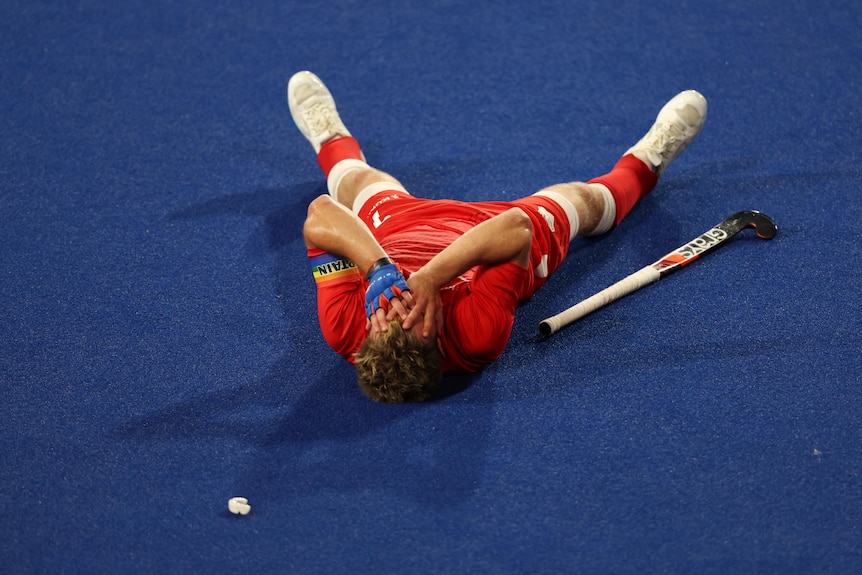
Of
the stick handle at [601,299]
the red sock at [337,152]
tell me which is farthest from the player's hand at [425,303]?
the red sock at [337,152]

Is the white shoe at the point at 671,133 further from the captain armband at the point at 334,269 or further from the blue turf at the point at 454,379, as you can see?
the captain armband at the point at 334,269

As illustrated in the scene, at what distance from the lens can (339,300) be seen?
2578 mm

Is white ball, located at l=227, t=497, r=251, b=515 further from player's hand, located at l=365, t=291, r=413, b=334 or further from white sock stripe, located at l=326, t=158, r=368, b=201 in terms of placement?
white sock stripe, located at l=326, t=158, r=368, b=201

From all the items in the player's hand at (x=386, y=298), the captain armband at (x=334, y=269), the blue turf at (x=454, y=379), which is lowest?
the blue turf at (x=454, y=379)

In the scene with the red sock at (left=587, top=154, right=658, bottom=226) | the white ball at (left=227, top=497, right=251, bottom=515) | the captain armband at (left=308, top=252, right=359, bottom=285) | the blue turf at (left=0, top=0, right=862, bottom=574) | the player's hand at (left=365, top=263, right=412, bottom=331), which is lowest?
the white ball at (left=227, top=497, right=251, bottom=515)

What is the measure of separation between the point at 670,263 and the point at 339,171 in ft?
3.57

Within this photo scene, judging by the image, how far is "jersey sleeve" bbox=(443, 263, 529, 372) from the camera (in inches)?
100.0

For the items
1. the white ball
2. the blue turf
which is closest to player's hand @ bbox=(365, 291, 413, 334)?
the blue turf

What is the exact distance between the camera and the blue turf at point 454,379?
2.35 metres

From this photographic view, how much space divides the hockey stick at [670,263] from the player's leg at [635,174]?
0.23m

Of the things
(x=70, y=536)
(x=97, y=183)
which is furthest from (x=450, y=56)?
(x=70, y=536)

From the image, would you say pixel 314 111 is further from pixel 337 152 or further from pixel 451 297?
pixel 451 297

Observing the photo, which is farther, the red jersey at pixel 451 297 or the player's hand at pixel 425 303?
the red jersey at pixel 451 297

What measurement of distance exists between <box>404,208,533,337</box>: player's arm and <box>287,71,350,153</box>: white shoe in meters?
1.08
